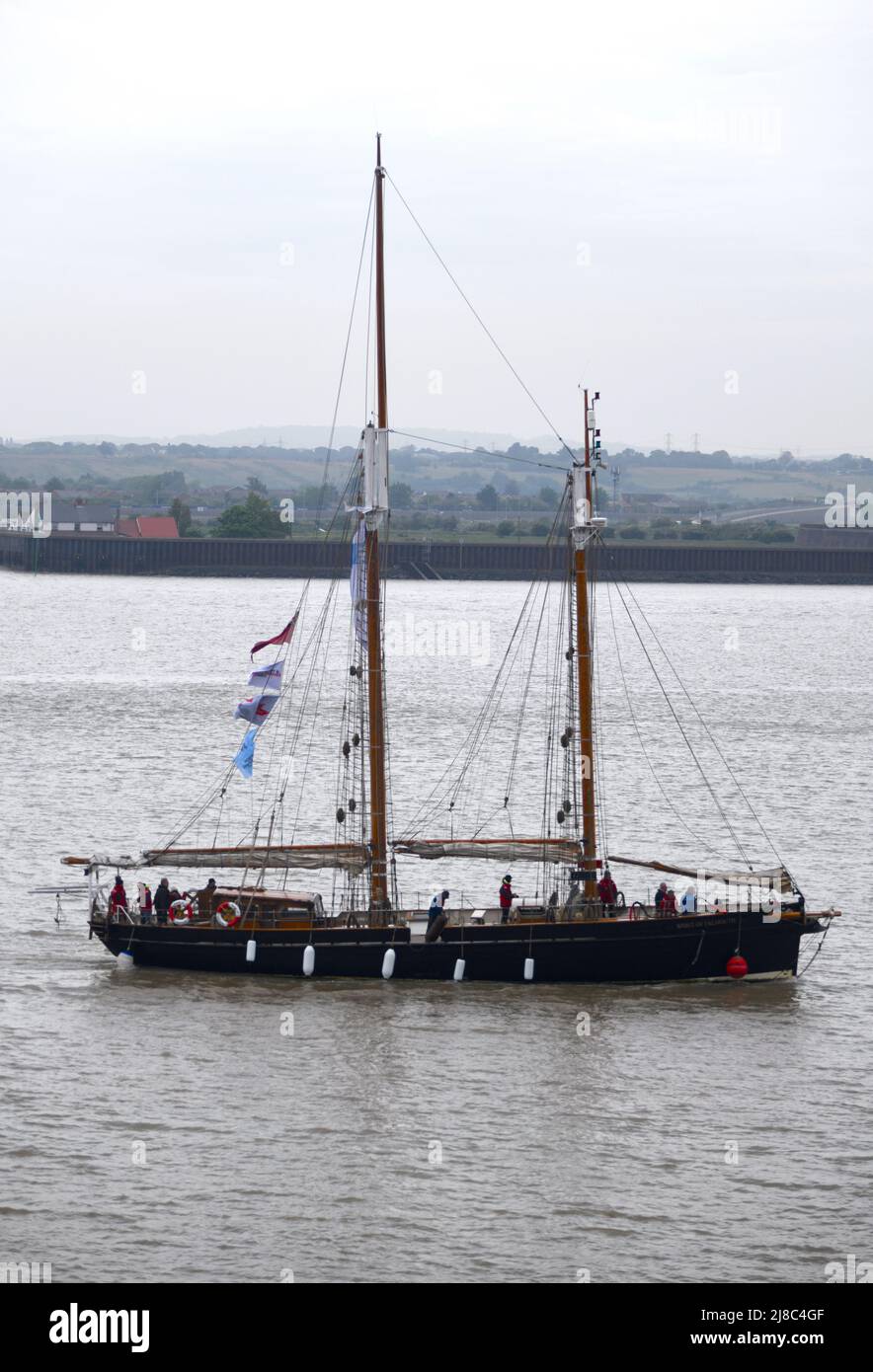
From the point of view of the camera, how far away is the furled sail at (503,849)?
1809 inches

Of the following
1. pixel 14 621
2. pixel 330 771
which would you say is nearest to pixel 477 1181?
pixel 330 771

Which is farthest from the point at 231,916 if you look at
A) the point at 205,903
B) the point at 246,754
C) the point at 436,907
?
the point at 436,907

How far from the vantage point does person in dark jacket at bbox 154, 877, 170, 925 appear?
44594 mm

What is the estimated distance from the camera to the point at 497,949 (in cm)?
4353

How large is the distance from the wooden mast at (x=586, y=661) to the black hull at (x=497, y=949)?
2154mm

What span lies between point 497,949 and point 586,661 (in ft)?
26.0

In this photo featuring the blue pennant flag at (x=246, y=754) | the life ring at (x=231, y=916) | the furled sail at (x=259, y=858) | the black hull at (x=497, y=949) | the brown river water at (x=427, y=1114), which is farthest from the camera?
the blue pennant flag at (x=246, y=754)

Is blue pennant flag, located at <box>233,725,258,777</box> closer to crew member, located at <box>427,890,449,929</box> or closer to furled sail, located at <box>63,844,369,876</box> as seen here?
furled sail, located at <box>63,844,369,876</box>

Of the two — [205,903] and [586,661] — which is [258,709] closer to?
[205,903]

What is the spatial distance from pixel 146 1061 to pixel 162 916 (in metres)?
6.73

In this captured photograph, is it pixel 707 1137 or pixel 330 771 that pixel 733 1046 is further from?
pixel 330 771

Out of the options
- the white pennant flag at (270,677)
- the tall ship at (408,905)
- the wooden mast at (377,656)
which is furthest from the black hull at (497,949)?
the white pennant flag at (270,677)

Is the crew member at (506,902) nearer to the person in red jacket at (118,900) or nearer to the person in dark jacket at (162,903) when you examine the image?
the person in dark jacket at (162,903)

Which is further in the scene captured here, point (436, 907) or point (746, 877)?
point (746, 877)
